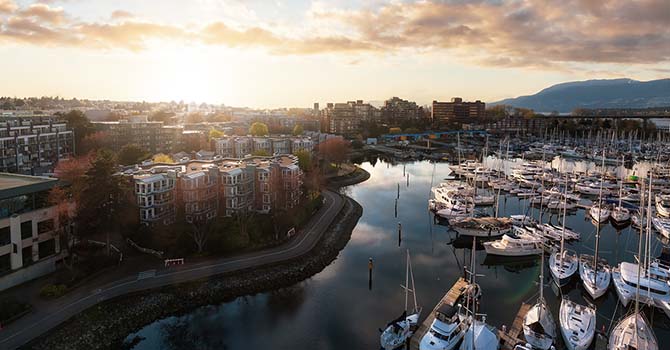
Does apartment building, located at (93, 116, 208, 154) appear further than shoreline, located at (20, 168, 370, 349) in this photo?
Yes

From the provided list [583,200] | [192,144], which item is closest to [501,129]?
[583,200]

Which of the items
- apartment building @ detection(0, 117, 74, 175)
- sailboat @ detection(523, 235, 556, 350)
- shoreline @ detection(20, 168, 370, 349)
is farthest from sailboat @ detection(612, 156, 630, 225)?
apartment building @ detection(0, 117, 74, 175)

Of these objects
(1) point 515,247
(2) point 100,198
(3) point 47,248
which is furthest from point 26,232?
(1) point 515,247

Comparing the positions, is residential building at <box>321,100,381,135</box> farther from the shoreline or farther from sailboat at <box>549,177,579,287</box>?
the shoreline

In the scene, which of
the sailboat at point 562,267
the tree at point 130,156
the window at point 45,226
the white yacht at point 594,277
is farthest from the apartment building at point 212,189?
the white yacht at point 594,277

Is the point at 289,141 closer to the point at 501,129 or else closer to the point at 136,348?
the point at 136,348

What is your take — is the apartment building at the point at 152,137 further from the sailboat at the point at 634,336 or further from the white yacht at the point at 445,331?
the sailboat at the point at 634,336

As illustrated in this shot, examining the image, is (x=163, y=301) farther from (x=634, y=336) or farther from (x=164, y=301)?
(x=634, y=336)
